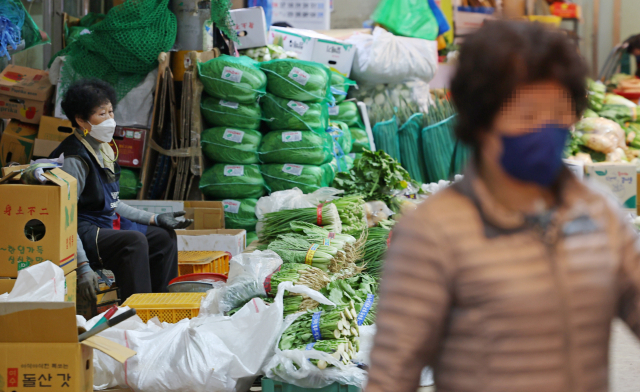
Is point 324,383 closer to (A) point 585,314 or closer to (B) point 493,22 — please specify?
(A) point 585,314

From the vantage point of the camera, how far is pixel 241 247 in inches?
179

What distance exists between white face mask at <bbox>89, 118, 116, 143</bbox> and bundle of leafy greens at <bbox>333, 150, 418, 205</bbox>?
2.15m

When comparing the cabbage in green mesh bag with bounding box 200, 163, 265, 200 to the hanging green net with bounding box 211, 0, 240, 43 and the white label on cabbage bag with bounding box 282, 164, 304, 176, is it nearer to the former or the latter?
the white label on cabbage bag with bounding box 282, 164, 304, 176

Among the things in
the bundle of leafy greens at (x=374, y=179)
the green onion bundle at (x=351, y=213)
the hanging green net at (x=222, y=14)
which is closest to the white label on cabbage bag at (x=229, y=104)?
the hanging green net at (x=222, y=14)

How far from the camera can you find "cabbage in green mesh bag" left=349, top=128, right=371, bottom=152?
22.2ft

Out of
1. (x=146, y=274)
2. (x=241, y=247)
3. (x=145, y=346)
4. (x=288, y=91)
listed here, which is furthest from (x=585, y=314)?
(x=288, y=91)

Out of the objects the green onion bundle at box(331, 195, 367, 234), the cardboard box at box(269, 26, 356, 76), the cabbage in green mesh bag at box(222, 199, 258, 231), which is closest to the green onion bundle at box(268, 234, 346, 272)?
the green onion bundle at box(331, 195, 367, 234)

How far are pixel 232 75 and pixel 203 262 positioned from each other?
5.45 feet

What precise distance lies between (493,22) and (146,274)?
3098 millimetres

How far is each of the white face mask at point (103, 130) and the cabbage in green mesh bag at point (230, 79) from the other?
1.41 meters

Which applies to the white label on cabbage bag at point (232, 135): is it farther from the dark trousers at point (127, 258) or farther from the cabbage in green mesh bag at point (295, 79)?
the dark trousers at point (127, 258)

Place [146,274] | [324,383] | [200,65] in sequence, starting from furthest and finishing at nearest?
[200,65] < [146,274] < [324,383]

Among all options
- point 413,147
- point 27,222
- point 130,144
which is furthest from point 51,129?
point 413,147

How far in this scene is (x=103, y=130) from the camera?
3613 millimetres
